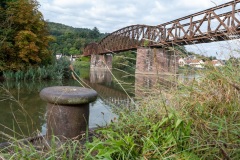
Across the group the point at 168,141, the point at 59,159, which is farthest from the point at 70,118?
the point at 168,141

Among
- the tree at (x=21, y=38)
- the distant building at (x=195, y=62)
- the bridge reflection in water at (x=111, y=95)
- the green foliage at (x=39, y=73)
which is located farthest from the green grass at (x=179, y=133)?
the tree at (x=21, y=38)

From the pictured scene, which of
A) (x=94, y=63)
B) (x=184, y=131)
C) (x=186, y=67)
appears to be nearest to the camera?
(x=184, y=131)

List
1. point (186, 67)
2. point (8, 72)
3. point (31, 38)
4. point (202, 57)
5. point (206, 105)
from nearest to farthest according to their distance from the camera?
point (206, 105)
point (202, 57)
point (186, 67)
point (8, 72)
point (31, 38)

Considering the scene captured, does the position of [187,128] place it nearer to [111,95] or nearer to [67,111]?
[67,111]

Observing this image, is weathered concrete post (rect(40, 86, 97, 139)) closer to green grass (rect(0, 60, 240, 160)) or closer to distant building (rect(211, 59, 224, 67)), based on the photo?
green grass (rect(0, 60, 240, 160))

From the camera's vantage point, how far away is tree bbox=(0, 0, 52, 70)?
14289mm

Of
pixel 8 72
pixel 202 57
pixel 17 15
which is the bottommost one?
pixel 8 72

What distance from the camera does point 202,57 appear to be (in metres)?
2.19

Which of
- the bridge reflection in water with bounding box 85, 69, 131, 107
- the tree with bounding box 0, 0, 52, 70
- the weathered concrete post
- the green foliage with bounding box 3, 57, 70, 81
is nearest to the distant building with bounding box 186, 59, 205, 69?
the bridge reflection in water with bounding box 85, 69, 131, 107

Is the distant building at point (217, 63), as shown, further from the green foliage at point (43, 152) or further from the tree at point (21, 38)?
the tree at point (21, 38)

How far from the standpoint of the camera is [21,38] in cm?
A: 1420

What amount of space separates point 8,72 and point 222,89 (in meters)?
13.8

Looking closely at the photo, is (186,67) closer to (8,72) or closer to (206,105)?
Answer: (206,105)

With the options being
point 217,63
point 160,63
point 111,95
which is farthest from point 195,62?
point 111,95
